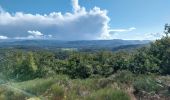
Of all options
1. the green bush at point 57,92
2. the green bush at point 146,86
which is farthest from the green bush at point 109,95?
the green bush at point 146,86

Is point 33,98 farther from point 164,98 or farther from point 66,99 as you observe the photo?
point 164,98

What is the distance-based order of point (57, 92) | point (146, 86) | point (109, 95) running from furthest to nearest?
1. point (146, 86)
2. point (57, 92)
3. point (109, 95)

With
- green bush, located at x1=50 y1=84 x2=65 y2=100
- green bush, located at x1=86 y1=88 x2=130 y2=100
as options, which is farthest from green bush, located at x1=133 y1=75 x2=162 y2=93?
green bush, located at x1=50 y1=84 x2=65 y2=100

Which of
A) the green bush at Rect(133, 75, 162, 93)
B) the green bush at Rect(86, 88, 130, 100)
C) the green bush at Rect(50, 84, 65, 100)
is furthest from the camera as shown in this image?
the green bush at Rect(133, 75, 162, 93)

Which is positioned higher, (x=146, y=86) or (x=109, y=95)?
(x=109, y=95)

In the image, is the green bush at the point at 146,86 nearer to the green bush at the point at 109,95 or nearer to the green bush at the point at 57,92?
the green bush at the point at 109,95

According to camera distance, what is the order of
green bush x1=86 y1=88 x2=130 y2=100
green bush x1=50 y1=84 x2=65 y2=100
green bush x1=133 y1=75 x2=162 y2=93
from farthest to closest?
green bush x1=133 y1=75 x2=162 y2=93 < green bush x1=50 y1=84 x2=65 y2=100 < green bush x1=86 y1=88 x2=130 y2=100

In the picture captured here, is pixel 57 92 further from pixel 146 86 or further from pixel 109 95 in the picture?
pixel 146 86

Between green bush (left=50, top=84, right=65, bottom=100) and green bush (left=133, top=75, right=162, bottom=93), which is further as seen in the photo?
green bush (left=133, top=75, right=162, bottom=93)

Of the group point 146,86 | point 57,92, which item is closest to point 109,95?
point 57,92

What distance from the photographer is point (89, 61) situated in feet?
81.3

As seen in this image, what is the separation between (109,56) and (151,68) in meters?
7.66

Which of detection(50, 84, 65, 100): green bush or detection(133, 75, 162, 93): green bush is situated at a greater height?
detection(50, 84, 65, 100): green bush

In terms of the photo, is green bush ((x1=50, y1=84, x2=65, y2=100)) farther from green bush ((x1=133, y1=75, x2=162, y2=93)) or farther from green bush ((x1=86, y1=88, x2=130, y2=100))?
green bush ((x1=133, y1=75, x2=162, y2=93))
